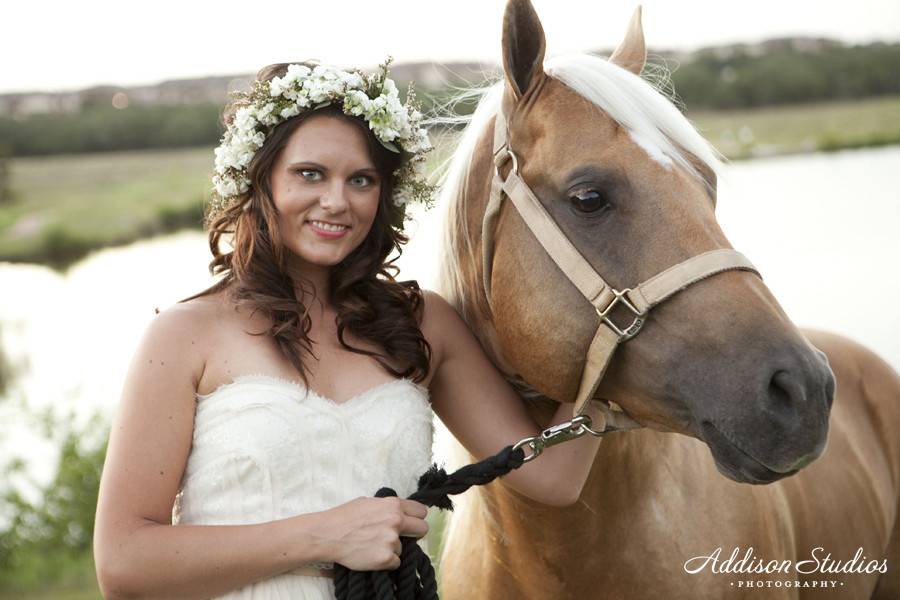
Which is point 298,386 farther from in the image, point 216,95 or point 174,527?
point 216,95

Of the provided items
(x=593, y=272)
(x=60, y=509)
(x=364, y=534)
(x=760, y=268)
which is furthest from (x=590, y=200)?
(x=760, y=268)

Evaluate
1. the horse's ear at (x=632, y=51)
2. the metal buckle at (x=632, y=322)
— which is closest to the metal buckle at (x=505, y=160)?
the metal buckle at (x=632, y=322)

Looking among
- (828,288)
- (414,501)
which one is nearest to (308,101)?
(414,501)

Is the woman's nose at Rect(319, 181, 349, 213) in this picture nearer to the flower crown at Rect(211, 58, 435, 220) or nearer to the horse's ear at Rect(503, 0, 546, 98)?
the flower crown at Rect(211, 58, 435, 220)

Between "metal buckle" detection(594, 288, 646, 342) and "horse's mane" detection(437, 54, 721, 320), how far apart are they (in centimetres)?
38

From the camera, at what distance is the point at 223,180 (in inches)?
99.0

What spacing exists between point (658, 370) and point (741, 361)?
0.22 metres

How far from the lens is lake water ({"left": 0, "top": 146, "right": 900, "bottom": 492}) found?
1062 cm

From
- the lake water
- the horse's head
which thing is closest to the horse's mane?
the horse's head

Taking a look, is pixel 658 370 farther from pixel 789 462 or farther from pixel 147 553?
pixel 147 553

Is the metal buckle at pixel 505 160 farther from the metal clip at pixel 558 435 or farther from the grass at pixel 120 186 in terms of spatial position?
the grass at pixel 120 186

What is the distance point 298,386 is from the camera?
88.7 inches

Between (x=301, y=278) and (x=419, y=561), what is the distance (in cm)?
87

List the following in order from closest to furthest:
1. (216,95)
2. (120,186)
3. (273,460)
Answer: (273,460) → (216,95) → (120,186)
